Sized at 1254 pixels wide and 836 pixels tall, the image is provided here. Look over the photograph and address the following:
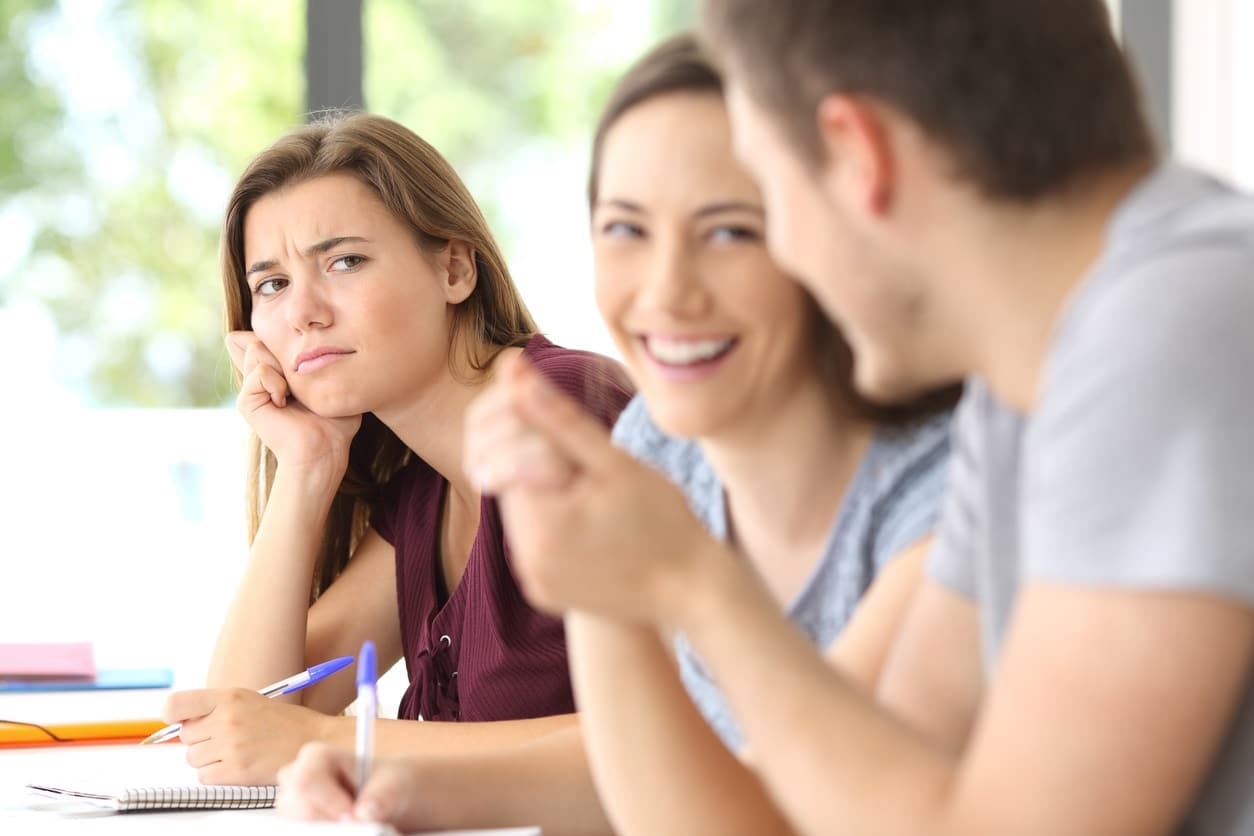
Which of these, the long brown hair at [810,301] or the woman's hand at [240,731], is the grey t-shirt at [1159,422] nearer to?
the long brown hair at [810,301]

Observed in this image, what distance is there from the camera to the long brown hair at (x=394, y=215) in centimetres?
191

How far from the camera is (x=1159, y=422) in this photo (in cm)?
62

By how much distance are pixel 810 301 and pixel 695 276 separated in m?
0.10

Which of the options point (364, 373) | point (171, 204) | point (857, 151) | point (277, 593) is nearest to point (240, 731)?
point (277, 593)

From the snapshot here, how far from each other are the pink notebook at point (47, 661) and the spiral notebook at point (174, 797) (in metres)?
0.94

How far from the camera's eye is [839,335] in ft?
3.67

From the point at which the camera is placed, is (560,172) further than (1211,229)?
Yes

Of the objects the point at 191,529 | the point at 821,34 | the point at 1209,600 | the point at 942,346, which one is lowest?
the point at 191,529

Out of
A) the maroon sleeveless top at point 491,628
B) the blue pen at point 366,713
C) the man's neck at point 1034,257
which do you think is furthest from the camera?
the maroon sleeveless top at point 491,628

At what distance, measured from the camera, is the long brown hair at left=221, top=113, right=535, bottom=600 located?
1907mm

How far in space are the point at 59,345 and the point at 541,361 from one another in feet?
9.49

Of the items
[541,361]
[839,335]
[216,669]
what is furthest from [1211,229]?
[216,669]

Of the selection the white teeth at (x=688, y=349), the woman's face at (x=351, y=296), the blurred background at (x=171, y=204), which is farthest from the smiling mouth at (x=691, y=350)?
the blurred background at (x=171, y=204)

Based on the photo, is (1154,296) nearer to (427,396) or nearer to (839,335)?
(839,335)
